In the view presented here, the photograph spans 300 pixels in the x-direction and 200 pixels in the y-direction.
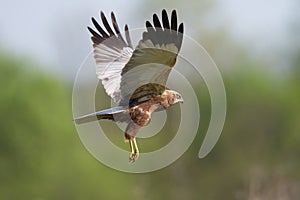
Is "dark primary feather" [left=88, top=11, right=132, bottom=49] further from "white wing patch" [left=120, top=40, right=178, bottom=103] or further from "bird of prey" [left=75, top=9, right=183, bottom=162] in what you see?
"white wing patch" [left=120, top=40, right=178, bottom=103]

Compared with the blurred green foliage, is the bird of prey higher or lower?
lower

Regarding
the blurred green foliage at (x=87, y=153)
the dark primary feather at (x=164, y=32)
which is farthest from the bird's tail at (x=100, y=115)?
the blurred green foliage at (x=87, y=153)

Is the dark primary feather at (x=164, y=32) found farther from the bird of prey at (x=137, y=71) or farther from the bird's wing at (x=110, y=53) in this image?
the bird's wing at (x=110, y=53)

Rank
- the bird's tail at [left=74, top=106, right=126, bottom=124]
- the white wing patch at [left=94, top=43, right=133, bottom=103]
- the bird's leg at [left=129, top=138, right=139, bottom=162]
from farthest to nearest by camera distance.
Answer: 1. the white wing patch at [left=94, top=43, right=133, bottom=103]
2. the bird's leg at [left=129, top=138, right=139, bottom=162]
3. the bird's tail at [left=74, top=106, right=126, bottom=124]

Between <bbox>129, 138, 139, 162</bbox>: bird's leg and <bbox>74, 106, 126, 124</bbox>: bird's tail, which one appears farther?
<bbox>129, 138, 139, 162</bbox>: bird's leg

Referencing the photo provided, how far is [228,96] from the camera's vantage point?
32594 mm

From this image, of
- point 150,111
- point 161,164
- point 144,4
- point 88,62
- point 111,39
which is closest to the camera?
point 150,111

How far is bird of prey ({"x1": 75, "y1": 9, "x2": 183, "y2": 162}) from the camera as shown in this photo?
9422 millimetres

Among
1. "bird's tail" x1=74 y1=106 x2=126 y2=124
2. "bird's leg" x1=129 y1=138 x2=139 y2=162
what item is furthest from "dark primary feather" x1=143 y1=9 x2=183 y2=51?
"bird's leg" x1=129 y1=138 x2=139 y2=162

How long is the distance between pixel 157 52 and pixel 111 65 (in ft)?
3.12

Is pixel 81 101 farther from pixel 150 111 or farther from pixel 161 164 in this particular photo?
pixel 161 164

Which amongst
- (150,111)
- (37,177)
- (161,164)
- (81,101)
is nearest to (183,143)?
(161,164)

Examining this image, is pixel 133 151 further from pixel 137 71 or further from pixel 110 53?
pixel 110 53

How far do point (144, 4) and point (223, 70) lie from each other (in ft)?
10.4
